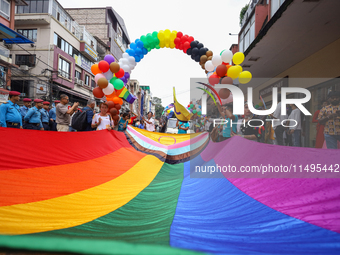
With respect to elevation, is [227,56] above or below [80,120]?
above

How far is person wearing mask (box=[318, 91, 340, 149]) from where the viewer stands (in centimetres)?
472

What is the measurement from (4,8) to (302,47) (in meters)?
21.5

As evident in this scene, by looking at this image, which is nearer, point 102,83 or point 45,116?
point 102,83

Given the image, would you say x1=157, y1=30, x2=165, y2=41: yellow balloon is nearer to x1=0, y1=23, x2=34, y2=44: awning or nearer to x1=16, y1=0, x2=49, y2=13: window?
x1=0, y1=23, x2=34, y2=44: awning

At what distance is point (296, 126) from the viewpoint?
6352 mm

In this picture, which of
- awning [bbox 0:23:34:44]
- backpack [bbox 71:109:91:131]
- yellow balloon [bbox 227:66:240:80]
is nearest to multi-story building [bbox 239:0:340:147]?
yellow balloon [bbox 227:66:240:80]

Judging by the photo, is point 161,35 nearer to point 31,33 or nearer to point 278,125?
point 278,125

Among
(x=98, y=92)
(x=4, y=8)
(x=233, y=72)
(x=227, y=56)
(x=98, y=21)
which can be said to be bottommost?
(x=98, y=92)

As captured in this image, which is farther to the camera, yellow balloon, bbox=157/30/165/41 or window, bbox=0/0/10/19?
window, bbox=0/0/10/19

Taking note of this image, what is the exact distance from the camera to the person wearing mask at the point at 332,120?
472 cm

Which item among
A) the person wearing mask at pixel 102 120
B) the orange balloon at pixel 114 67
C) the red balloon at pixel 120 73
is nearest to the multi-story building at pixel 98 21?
the red balloon at pixel 120 73

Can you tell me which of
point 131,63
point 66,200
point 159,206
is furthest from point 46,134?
point 131,63

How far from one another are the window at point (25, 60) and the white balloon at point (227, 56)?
21.3 meters

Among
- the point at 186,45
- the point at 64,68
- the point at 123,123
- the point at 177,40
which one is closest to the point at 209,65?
the point at 186,45
